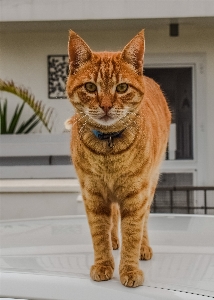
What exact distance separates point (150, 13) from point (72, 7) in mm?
551

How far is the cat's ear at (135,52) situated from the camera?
0.76 meters

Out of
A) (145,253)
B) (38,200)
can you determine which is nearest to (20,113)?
(38,200)

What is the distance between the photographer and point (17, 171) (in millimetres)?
3529

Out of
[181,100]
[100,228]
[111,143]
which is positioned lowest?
[100,228]

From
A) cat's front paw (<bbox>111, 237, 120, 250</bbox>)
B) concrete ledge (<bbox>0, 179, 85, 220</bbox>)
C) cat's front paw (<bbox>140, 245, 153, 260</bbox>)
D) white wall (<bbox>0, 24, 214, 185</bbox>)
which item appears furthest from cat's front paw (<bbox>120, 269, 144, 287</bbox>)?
white wall (<bbox>0, 24, 214, 185</bbox>)

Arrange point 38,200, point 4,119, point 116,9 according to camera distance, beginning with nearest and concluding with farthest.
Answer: point 38,200
point 116,9
point 4,119

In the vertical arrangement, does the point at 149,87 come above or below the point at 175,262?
above

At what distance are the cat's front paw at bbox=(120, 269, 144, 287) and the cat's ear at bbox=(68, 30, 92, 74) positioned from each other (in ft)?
1.03

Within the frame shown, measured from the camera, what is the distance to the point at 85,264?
0.90 metres

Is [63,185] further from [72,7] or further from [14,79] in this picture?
[14,79]

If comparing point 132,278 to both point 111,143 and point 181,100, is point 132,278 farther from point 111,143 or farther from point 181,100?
point 181,100

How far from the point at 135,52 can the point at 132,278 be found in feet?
1.09

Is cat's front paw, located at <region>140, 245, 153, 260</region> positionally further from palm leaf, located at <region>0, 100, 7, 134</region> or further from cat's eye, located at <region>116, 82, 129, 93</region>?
palm leaf, located at <region>0, 100, 7, 134</region>

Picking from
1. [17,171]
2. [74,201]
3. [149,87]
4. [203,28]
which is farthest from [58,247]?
[203,28]
